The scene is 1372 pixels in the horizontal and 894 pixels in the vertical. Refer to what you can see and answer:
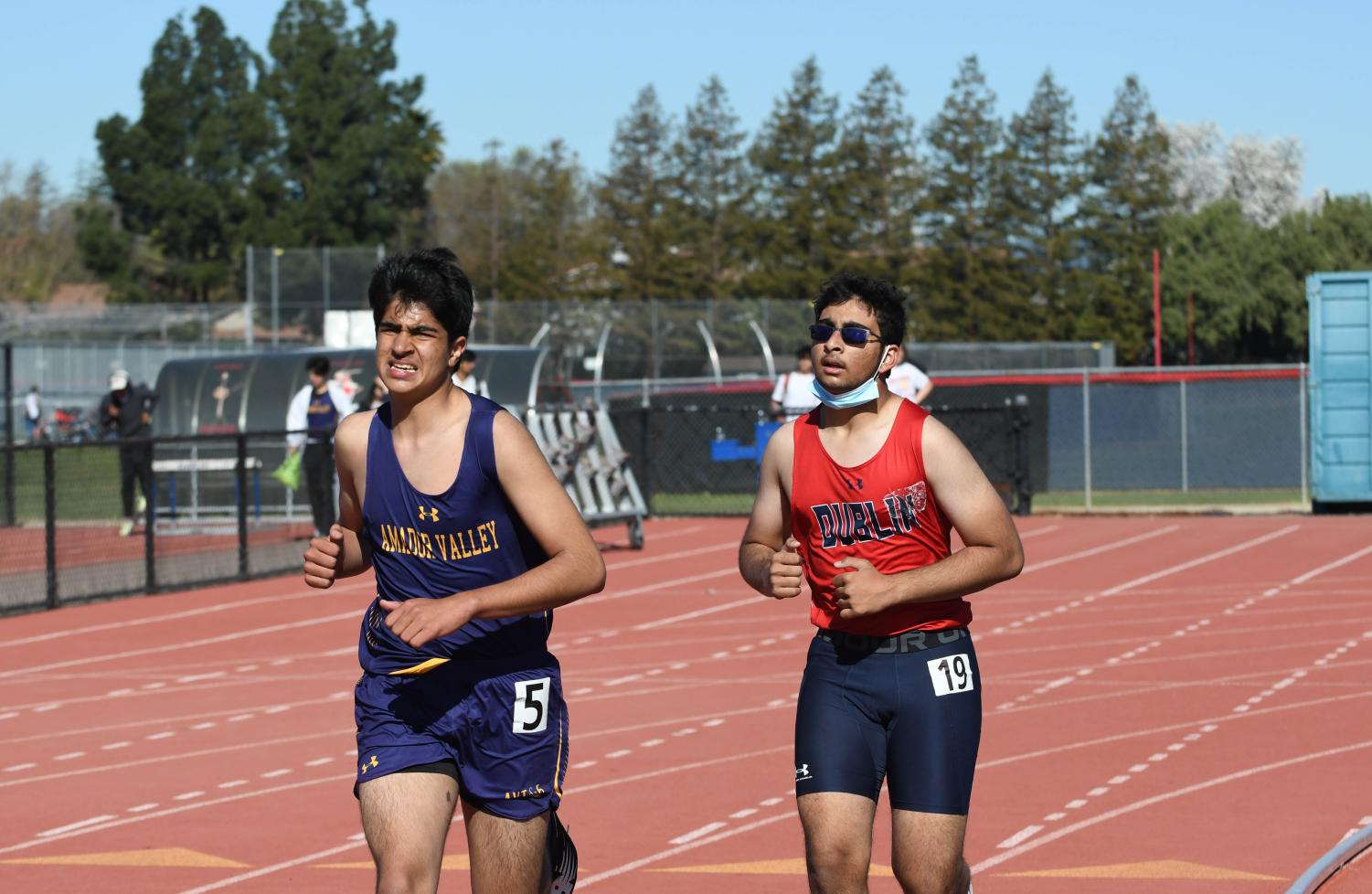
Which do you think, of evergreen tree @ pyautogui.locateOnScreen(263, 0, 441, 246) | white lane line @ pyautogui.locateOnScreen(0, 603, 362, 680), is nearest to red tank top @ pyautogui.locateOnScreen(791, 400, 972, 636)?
white lane line @ pyautogui.locateOnScreen(0, 603, 362, 680)

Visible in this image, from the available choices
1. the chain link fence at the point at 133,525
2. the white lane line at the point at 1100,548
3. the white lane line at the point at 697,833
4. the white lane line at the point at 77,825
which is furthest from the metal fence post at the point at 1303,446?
the white lane line at the point at 77,825

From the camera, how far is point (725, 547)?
21531 mm

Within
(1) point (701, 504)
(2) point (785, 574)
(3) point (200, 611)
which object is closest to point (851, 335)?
(2) point (785, 574)

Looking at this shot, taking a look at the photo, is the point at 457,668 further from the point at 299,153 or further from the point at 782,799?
the point at 299,153

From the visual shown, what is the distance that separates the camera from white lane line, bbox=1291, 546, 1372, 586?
17328 millimetres

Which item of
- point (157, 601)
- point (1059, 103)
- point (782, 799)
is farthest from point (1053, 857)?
point (1059, 103)

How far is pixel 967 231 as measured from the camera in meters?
66.8

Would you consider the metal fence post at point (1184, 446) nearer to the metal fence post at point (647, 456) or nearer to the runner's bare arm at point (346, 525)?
the metal fence post at point (647, 456)

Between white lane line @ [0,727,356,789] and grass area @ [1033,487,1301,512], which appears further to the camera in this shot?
grass area @ [1033,487,1301,512]

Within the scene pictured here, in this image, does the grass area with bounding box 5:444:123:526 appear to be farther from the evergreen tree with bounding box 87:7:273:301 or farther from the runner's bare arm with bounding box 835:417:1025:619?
the evergreen tree with bounding box 87:7:273:301

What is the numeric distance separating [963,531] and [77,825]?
4537 millimetres

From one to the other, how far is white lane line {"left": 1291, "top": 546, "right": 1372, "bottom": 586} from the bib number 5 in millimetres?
13561

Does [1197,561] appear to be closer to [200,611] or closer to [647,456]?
[647,456]

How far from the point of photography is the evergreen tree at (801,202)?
2606 inches
